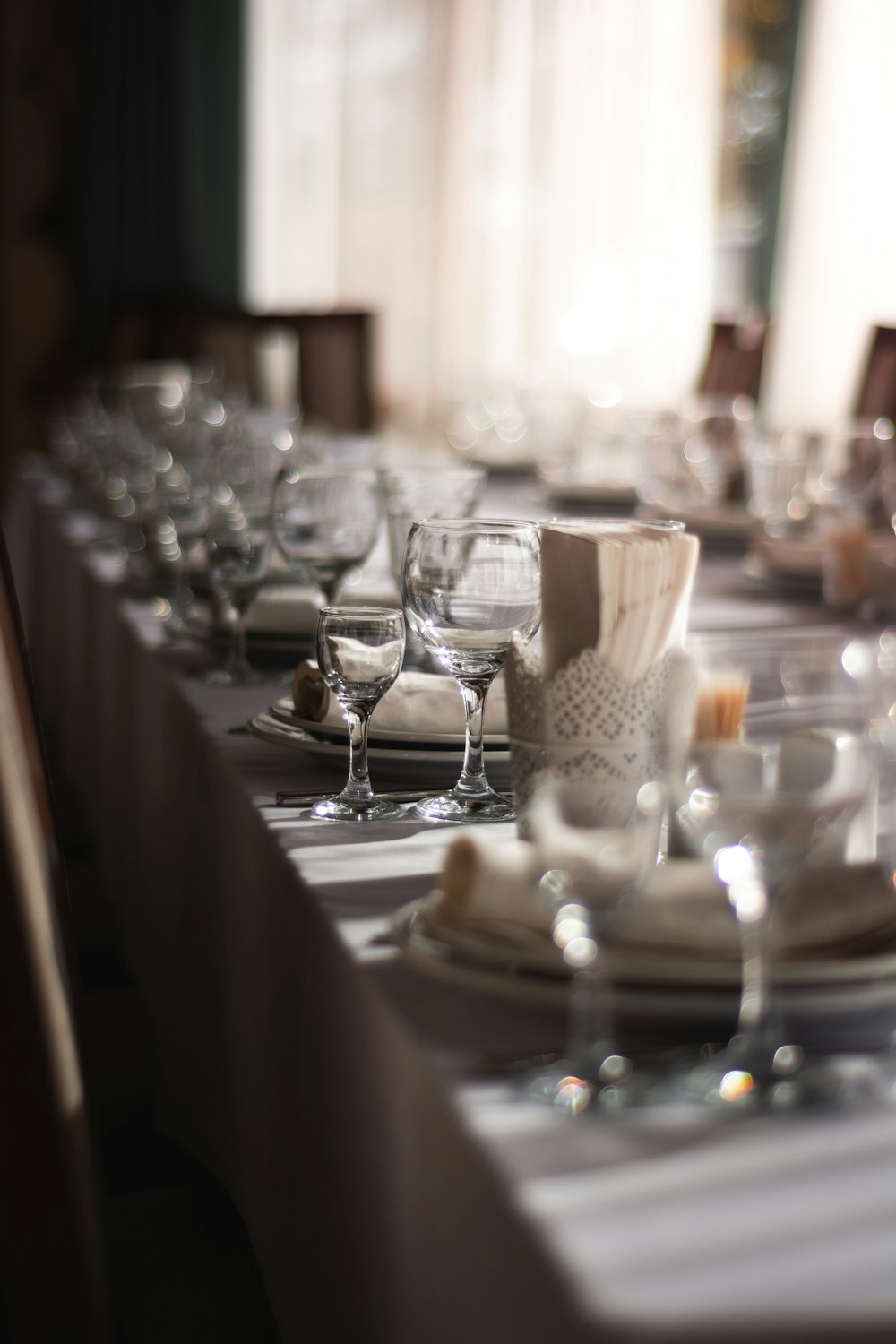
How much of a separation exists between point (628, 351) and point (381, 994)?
4580 mm

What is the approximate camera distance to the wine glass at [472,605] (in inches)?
34.8

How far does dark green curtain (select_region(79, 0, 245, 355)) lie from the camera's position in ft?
18.5

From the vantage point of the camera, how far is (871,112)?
386 cm

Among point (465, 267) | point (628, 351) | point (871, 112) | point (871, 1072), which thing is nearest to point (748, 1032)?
point (871, 1072)

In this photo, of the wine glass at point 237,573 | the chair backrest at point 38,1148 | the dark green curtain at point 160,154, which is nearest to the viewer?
the chair backrest at point 38,1148

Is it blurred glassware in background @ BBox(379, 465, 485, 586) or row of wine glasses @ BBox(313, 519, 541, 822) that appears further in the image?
blurred glassware in background @ BBox(379, 465, 485, 586)

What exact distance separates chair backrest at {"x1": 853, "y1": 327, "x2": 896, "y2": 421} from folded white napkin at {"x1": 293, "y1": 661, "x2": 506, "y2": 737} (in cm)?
209

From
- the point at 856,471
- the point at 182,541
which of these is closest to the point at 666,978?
the point at 182,541

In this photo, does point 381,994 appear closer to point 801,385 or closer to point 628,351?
point 801,385

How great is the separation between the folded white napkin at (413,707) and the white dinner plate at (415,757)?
0.5 inches

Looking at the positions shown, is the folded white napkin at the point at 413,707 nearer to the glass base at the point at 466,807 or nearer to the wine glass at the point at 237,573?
the glass base at the point at 466,807

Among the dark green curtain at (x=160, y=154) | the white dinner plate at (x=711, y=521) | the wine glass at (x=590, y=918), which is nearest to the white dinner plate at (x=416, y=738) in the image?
the wine glass at (x=590, y=918)

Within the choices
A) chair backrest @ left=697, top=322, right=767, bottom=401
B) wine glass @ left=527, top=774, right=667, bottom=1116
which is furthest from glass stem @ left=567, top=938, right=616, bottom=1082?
chair backrest @ left=697, top=322, right=767, bottom=401

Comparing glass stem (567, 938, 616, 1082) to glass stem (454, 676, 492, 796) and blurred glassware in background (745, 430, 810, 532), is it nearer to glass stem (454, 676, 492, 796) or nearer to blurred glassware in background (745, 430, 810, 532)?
glass stem (454, 676, 492, 796)
